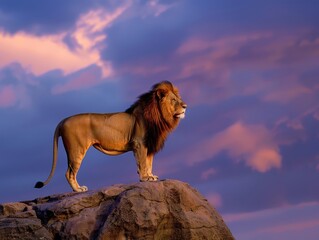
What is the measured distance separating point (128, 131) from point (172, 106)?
0.87 m

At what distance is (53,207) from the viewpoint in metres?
11.0

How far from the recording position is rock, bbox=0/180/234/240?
10.6m

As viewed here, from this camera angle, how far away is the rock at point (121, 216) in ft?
34.7

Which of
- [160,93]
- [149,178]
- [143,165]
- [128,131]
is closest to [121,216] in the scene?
[149,178]

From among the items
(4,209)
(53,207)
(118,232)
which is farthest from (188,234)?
(4,209)

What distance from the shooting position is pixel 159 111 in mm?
12125

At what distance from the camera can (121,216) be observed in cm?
1057

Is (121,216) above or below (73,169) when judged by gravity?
below

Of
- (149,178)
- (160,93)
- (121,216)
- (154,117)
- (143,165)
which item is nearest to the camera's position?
(121,216)

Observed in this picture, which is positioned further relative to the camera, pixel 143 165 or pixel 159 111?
pixel 159 111

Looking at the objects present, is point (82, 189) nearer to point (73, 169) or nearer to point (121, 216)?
point (73, 169)

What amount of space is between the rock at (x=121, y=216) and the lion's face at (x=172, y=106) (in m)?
1.33

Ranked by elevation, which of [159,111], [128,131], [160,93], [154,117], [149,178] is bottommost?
[149,178]

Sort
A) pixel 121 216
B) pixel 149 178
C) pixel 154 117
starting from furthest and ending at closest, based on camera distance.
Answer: pixel 154 117 < pixel 149 178 < pixel 121 216
